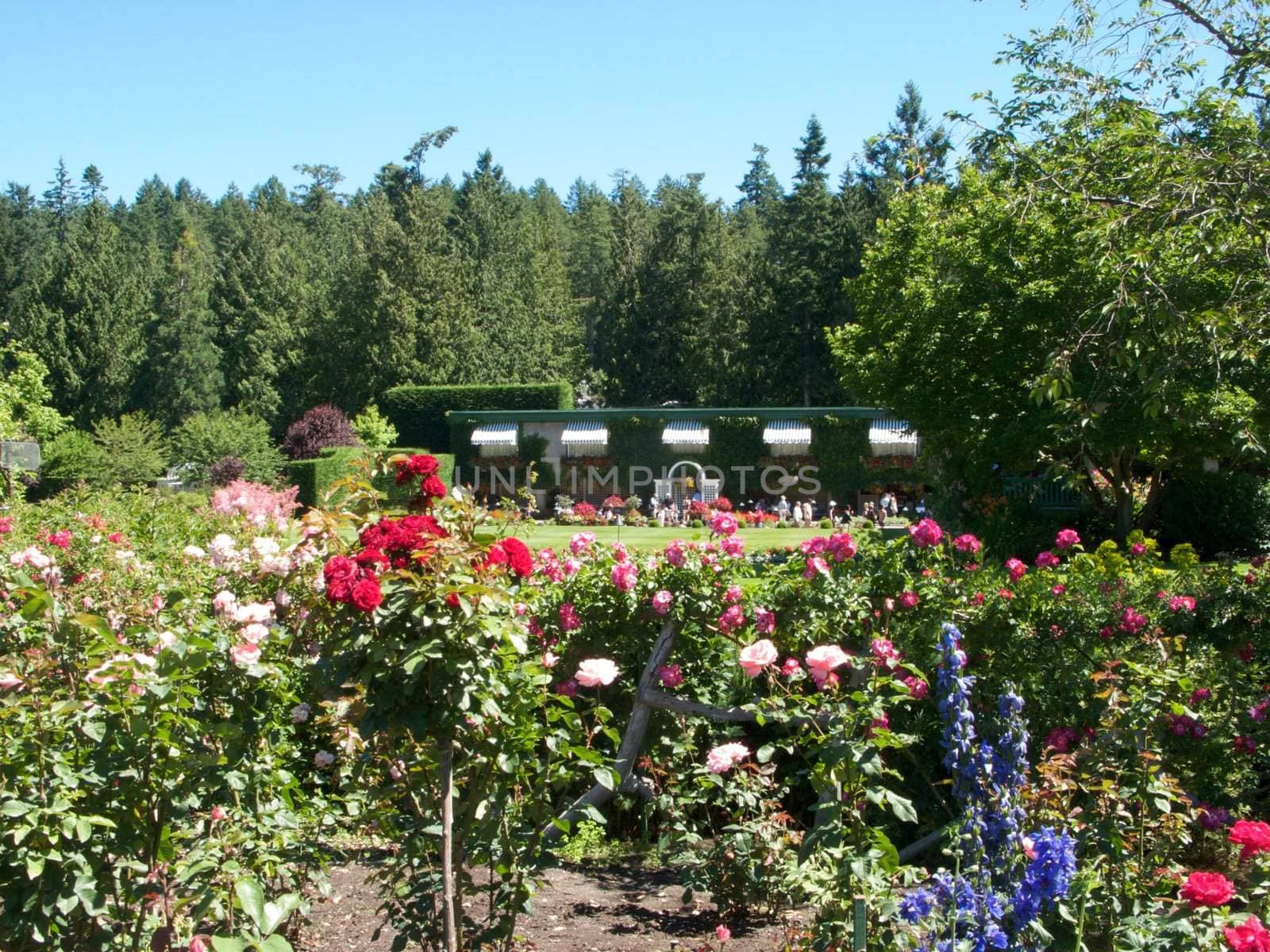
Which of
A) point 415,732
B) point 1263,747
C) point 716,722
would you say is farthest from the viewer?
point 716,722

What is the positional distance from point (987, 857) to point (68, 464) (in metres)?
31.0

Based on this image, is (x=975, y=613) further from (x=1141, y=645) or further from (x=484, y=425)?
(x=484, y=425)

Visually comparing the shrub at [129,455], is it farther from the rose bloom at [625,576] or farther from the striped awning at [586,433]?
the rose bloom at [625,576]

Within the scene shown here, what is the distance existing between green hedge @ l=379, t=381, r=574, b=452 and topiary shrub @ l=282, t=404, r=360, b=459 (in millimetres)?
2183

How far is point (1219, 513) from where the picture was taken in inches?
726

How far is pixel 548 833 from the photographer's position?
11.0 feet

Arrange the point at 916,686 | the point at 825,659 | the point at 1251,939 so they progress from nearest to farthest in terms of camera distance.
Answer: the point at 1251,939 → the point at 825,659 → the point at 916,686

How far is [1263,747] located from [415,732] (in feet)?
11.7

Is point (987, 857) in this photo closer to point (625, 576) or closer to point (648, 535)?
point (625, 576)

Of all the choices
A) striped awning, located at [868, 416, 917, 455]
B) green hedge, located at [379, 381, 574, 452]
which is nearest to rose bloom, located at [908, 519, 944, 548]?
striped awning, located at [868, 416, 917, 455]

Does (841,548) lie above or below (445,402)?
below

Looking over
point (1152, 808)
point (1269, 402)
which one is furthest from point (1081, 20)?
point (1152, 808)

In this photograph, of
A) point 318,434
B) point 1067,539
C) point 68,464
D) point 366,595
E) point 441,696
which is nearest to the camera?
point 366,595

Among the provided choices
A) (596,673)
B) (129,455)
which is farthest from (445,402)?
(596,673)
